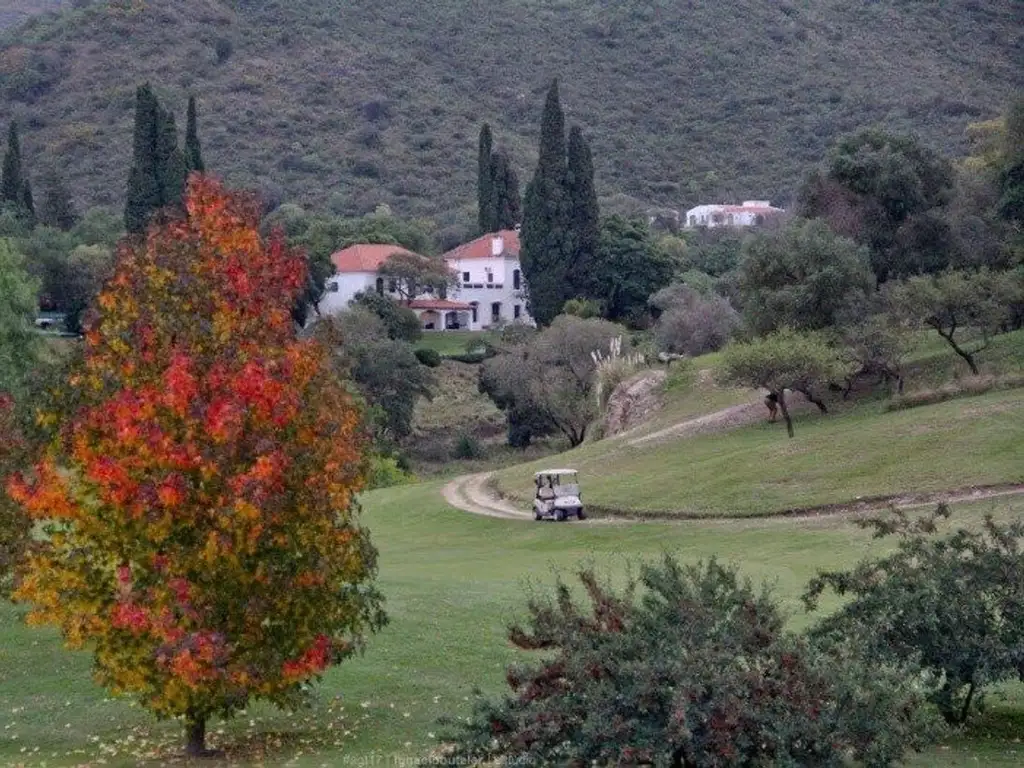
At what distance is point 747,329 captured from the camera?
51250 millimetres

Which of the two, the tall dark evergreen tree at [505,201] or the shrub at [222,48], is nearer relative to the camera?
the tall dark evergreen tree at [505,201]

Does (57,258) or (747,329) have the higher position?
(57,258)

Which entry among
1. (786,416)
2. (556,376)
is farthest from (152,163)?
(786,416)

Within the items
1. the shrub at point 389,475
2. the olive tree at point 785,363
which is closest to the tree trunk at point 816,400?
the olive tree at point 785,363

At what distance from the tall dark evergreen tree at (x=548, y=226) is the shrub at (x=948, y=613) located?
6643 centimetres

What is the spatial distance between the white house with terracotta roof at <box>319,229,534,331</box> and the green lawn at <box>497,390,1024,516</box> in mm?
48958

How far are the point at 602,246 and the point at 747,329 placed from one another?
35966mm

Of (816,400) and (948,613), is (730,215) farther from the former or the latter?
(948,613)

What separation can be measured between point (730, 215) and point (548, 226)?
45.0m

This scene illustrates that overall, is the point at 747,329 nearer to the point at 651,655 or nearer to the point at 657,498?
the point at 657,498

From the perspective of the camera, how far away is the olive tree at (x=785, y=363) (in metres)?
44.6

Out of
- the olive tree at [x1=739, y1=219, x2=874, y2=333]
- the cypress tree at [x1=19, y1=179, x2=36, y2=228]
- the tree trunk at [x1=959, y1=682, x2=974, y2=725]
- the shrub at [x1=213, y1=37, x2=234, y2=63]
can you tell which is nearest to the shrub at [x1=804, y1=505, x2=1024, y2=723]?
the tree trunk at [x1=959, y1=682, x2=974, y2=725]

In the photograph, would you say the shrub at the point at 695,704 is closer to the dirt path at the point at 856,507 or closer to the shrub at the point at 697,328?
the dirt path at the point at 856,507

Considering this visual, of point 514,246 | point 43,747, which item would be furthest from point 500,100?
point 43,747
